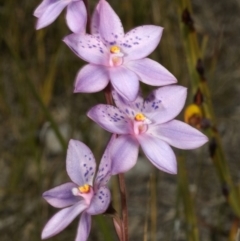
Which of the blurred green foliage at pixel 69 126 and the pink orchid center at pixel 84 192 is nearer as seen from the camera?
the pink orchid center at pixel 84 192

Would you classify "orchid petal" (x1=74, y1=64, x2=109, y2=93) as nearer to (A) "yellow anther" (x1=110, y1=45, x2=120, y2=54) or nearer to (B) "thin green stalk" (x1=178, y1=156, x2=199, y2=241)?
(A) "yellow anther" (x1=110, y1=45, x2=120, y2=54)

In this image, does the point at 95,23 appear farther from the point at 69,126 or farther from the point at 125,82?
the point at 69,126

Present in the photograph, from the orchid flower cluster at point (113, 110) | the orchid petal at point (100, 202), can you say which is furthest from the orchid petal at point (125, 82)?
the orchid petal at point (100, 202)

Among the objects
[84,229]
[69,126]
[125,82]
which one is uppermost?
[125,82]

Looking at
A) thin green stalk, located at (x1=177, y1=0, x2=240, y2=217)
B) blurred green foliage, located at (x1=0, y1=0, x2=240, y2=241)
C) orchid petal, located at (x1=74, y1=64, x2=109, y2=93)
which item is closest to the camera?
orchid petal, located at (x1=74, y1=64, x2=109, y2=93)

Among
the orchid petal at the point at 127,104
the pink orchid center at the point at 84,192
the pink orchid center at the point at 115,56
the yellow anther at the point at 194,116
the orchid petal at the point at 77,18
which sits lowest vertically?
the yellow anther at the point at 194,116

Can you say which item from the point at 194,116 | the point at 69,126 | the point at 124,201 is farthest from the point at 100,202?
the point at 69,126

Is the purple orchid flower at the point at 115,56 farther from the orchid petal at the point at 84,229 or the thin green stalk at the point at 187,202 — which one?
the thin green stalk at the point at 187,202

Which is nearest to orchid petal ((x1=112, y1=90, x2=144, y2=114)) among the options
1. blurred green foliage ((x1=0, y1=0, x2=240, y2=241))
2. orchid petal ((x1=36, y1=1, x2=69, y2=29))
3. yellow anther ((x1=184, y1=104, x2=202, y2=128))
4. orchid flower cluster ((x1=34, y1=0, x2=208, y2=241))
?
orchid flower cluster ((x1=34, y1=0, x2=208, y2=241))
